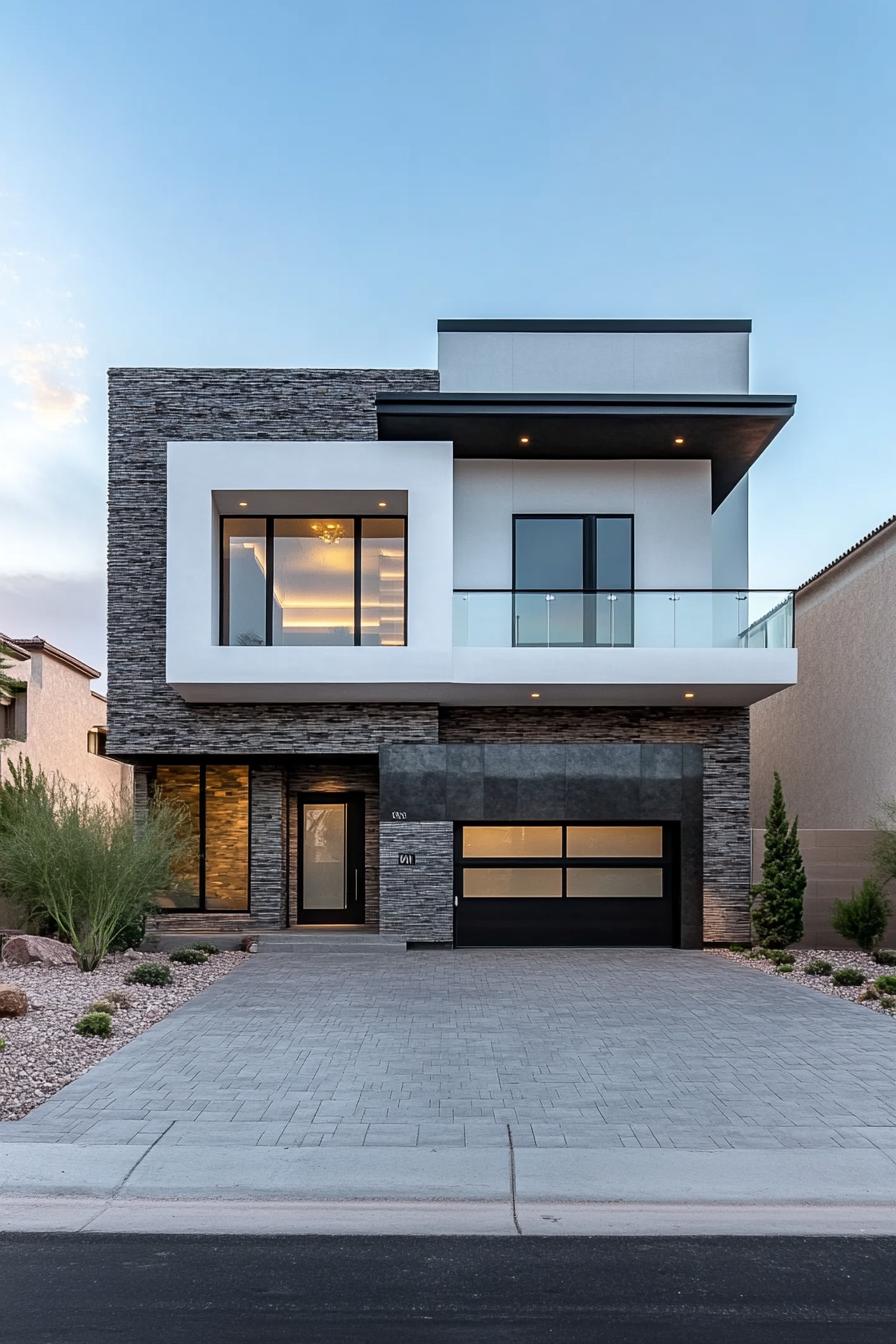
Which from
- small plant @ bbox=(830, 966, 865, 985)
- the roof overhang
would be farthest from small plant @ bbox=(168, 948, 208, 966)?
small plant @ bbox=(830, 966, 865, 985)

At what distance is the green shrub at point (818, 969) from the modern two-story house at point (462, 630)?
303 cm

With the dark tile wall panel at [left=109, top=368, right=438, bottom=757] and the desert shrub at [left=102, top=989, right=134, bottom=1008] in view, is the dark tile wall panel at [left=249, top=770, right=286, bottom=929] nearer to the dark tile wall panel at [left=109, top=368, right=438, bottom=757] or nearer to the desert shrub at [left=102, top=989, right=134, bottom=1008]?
the dark tile wall panel at [left=109, top=368, right=438, bottom=757]

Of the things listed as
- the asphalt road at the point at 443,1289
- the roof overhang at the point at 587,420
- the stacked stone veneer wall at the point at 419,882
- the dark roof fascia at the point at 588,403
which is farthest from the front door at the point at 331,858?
the asphalt road at the point at 443,1289

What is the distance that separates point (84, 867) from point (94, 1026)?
421 centimetres

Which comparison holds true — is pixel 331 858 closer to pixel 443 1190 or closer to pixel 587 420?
pixel 587 420

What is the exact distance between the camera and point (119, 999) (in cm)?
1027

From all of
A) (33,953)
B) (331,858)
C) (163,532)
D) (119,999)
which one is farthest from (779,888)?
(163,532)

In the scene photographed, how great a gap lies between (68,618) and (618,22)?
29.0 m

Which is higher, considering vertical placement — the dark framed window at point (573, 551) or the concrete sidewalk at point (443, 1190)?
the dark framed window at point (573, 551)

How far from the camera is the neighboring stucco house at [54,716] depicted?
2123cm

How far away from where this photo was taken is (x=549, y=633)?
600 inches

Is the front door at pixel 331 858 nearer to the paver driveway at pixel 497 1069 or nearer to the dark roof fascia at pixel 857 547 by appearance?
the paver driveway at pixel 497 1069

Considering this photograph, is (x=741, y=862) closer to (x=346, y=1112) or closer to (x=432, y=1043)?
(x=432, y=1043)

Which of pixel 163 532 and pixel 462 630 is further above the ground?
pixel 163 532
